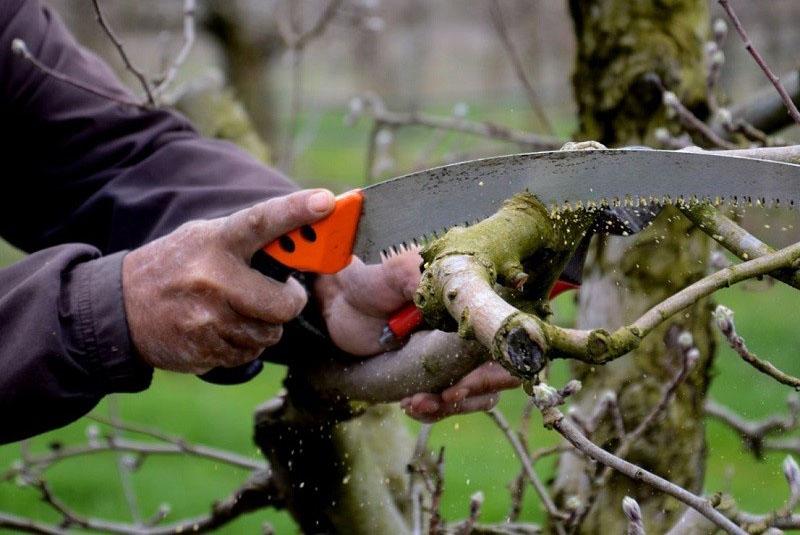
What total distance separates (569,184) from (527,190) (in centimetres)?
6

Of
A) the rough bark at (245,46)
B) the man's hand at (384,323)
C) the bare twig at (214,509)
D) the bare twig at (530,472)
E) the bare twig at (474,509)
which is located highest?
the man's hand at (384,323)

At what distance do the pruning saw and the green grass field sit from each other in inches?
87.9

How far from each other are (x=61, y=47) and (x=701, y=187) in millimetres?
1895

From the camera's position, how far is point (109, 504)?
6383mm

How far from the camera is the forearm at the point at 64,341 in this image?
2.09m

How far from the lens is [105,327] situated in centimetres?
209

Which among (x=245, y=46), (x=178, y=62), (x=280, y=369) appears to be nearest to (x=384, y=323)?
(x=178, y=62)

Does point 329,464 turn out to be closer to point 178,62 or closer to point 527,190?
point 527,190

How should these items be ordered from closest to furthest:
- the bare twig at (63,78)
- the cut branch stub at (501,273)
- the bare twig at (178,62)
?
the cut branch stub at (501,273), the bare twig at (63,78), the bare twig at (178,62)

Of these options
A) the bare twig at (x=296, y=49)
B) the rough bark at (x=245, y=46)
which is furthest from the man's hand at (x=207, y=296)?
the rough bark at (x=245, y=46)

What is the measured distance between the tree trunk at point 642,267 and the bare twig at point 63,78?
3.82ft

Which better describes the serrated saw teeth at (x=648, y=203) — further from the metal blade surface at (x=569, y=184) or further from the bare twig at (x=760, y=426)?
the bare twig at (x=760, y=426)

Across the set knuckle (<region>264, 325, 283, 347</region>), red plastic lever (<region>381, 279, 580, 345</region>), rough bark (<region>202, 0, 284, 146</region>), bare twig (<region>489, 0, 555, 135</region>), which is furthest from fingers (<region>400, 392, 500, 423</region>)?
rough bark (<region>202, 0, 284, 146</region>)

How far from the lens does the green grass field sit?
5.81 m
